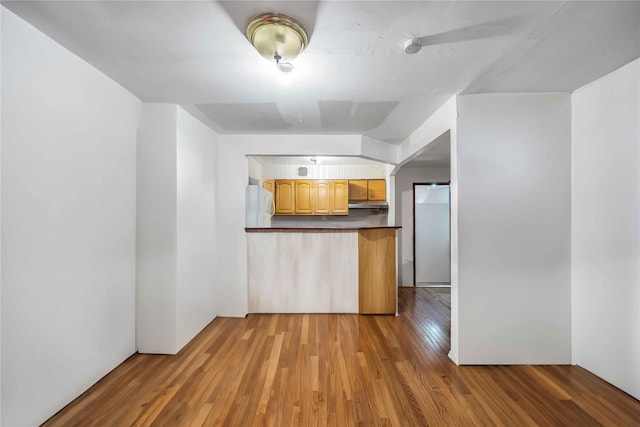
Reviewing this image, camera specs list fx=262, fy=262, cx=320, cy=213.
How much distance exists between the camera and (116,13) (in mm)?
1333

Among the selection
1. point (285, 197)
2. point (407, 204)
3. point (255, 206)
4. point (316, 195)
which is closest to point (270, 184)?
point (285, 197)

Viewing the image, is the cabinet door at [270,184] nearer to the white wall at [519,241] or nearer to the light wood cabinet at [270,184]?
the light wood cabinet at [270,184]

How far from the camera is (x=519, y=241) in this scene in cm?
224

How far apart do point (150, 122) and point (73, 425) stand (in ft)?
7.48

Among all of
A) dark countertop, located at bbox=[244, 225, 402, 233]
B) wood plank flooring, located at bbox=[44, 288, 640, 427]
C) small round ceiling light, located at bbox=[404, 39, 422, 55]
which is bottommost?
wood plank flooring, located at bbox=[44, 288, 640, 427]

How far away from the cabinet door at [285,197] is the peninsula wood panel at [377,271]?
6.33ft

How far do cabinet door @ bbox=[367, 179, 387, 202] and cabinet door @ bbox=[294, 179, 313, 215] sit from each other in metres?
1.14

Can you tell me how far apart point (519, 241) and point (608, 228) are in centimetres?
56

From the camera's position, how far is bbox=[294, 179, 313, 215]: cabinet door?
199 inches

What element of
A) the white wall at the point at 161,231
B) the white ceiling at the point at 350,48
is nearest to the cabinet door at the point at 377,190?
the white ceiling at the point at 350,48

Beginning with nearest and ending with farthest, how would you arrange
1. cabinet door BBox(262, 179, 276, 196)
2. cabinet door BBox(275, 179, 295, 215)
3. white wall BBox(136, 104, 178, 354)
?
1. white wall BBox(136, 104, 178, 354)
2. cabinet door BBox(262, 179, 276, 196)
3. cabinet door BBox(275, 179, 295, 215)

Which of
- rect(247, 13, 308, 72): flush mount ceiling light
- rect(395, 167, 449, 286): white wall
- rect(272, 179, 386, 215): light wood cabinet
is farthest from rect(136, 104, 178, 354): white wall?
rect(395, 167, 449, 286): white wall

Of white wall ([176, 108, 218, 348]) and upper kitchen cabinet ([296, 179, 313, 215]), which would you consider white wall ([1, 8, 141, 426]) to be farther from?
upper kitchen cabinet ([296, 179, 313, 215])

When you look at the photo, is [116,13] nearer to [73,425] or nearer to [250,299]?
[73,425]
